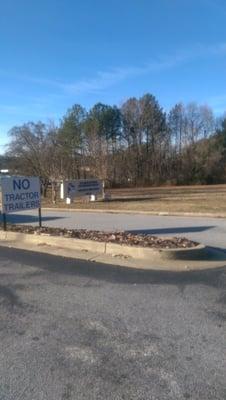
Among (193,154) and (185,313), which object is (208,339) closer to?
(185,313)

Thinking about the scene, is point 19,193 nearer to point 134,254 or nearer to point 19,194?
point 19,194

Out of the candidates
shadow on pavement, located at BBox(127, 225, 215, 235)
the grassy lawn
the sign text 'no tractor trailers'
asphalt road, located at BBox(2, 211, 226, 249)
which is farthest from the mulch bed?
the grassy lawn

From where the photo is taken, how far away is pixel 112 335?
4.64 meters

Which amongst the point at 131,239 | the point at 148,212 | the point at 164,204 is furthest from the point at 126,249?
the point at 164,204

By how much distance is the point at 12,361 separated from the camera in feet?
13.4

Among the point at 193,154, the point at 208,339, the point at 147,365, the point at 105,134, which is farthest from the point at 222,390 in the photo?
the point at 193,154

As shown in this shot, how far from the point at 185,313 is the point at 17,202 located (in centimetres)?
691

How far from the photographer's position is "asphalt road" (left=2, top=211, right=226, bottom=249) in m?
10.9

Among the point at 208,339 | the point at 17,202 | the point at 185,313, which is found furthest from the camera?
the point at 17,202

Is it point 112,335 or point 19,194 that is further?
point 19,194

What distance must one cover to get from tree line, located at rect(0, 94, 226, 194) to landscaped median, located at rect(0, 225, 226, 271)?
4505 cm

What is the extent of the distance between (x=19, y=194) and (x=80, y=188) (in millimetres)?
13542

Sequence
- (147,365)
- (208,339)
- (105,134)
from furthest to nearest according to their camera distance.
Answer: (105,134)
(208,339)
(147,365)

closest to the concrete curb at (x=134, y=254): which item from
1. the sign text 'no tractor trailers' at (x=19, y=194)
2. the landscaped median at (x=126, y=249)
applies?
the landscaped median at (x=126, y=249)
